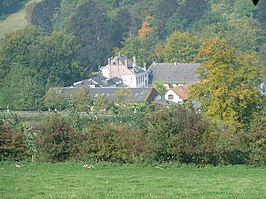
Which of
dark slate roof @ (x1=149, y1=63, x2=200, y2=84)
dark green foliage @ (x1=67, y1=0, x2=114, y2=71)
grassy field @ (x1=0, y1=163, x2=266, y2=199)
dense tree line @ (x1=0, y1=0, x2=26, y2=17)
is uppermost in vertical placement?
dense tree line @ (x1=0, y1=0, x2=26, y2=17)

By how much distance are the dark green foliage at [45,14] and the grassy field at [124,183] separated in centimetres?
7976

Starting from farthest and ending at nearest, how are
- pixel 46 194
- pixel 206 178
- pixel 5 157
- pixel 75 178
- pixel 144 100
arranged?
pixel 144 100
pixel 5 157
pixel 206 178
pixel 75 178
pixel 46 194

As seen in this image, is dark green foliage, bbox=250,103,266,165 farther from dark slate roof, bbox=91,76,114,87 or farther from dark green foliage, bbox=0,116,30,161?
dark slate roof, bbox=91,76,114,87

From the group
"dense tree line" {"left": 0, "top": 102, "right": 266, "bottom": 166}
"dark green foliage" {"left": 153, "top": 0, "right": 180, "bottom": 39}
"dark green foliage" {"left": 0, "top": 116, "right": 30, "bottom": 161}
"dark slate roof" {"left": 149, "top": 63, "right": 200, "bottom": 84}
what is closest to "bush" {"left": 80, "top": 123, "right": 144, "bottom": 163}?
"dense tree line" {"left": 0, "top": 102, "right": 266, "bottom": 166}

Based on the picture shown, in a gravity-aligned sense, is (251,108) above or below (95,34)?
below

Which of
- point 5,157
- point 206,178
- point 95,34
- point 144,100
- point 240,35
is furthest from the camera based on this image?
point 95,34

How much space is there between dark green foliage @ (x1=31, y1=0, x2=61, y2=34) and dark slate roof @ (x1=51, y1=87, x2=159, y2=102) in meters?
39.3

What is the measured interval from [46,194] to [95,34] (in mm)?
73146

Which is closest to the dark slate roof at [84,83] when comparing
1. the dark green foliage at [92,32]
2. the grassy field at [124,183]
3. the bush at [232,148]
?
the dark green foliage at [92,32]

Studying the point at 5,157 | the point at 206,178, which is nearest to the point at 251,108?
the point at 5,157

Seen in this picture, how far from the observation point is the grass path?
10338 centimetres

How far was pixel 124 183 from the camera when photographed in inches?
680

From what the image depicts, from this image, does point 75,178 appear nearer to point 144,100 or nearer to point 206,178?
point 206,178

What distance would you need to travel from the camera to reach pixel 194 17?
3698 inches
